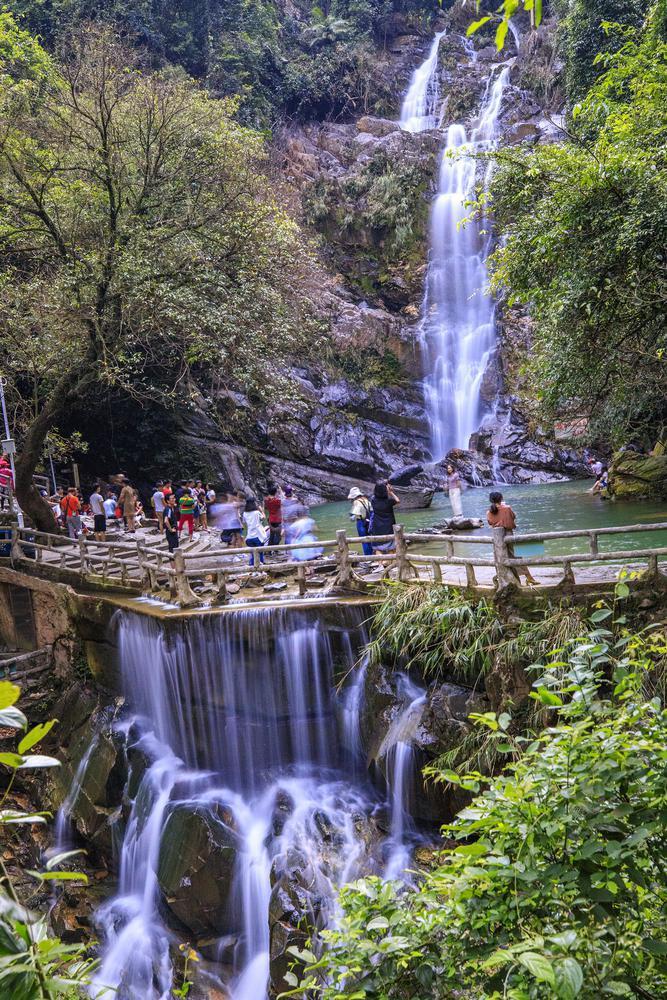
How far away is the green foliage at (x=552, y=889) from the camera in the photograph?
2.76 m

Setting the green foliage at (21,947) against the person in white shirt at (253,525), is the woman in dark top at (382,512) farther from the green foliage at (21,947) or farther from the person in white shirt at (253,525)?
the green foliage at (21,947)

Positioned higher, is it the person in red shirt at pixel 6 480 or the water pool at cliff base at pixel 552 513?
the person in red shirt at pixel 6 480

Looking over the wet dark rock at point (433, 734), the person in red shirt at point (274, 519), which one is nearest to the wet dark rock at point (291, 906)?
the wet dark rock at point (433, 734)

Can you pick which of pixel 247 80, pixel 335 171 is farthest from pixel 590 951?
pixel 247 80

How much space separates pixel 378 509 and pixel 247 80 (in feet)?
112

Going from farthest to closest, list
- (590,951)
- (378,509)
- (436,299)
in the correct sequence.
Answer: (436,299) → (378,509) → (590,951)

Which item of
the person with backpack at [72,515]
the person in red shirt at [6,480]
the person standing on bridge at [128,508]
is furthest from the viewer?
the person standing on bridge at [128,508]

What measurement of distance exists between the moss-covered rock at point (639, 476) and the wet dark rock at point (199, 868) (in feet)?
48.5

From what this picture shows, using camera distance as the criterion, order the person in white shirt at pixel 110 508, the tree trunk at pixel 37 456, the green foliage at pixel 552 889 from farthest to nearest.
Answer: the person in white shirt at pixel 110 508 → the tree trunk at pixel 37 456 → the green foliage at pixel 552 889

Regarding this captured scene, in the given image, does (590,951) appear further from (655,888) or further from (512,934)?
(655,888)

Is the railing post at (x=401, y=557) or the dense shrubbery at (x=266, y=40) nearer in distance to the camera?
the railing post at (x=401, y=557)

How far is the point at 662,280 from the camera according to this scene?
A: 9117 mm

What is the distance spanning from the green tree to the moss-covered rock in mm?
10567

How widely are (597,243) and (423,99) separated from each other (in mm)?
38240
